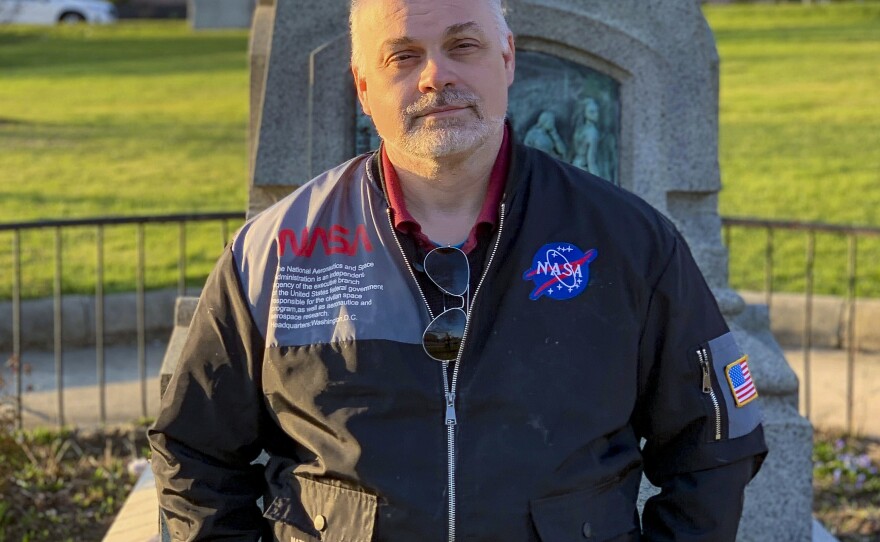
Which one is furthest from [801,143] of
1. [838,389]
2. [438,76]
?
[438,76]

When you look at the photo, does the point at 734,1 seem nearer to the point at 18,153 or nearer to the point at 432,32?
the point at 18,153

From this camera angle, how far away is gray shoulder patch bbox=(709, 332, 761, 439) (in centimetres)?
259

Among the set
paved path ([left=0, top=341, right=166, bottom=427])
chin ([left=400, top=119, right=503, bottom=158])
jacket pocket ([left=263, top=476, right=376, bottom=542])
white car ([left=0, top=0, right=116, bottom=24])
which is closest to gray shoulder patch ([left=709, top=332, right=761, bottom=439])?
chin ([left=400, top=119, right=503, bottom=158])

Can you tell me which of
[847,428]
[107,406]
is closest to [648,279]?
[847,428]

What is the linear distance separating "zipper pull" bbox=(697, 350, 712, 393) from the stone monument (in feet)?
99.6

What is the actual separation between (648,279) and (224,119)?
44.8 ft

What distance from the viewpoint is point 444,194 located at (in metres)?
2.64

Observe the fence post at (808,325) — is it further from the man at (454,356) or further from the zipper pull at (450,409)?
the zipper pull at (450,409)

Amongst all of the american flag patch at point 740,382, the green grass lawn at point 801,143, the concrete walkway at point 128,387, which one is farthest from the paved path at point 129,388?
the american flag patch at point 740,382

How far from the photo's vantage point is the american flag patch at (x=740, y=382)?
2.61 m

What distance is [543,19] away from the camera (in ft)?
13.9

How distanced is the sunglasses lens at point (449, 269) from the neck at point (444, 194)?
0.23ft

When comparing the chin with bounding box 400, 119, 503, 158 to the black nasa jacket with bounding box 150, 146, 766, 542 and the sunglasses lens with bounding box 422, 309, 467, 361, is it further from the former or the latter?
the sunglasses lens with bounding box 422, 309, 467, 361

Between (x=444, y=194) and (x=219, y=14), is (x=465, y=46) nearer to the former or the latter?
(x=444, y=194)
